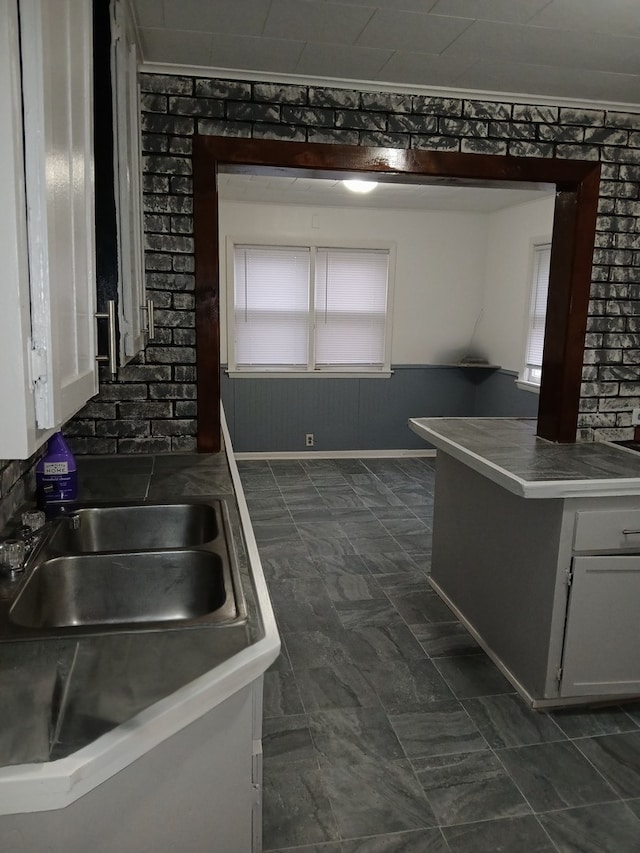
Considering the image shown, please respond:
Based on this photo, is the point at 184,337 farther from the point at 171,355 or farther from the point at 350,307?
the point at 350,307

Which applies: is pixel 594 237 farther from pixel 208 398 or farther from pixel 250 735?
pixel 250 735

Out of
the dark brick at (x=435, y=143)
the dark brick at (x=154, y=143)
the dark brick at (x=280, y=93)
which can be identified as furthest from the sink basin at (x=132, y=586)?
the dark brick at (x=435, y=143)

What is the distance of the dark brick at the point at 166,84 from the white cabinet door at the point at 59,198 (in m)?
1.23

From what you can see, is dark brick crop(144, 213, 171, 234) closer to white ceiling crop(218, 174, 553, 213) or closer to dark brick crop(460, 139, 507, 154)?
dark brick crop(460, 139, 507, 154)

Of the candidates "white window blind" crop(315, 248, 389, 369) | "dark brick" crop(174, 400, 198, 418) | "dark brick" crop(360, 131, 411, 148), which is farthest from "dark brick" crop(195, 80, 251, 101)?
"white window blind" crop(315, 248, 389, 369)

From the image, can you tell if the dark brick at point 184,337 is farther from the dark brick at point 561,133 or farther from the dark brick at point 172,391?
the dark brick at point 561,133

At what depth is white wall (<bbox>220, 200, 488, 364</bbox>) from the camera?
5793mm

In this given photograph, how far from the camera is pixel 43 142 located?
0.78 metres

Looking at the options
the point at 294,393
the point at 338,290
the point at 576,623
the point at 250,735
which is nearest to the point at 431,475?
the point at 294,393

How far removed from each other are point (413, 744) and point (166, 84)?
253 centimetres

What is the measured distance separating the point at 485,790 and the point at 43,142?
6.93 ft

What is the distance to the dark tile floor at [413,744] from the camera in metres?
1.82

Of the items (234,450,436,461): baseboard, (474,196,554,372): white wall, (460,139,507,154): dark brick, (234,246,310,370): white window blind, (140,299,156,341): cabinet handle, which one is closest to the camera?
(140,299,156,341): cabinet handle

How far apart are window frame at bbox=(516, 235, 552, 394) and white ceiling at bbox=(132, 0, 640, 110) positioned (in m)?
2.75
